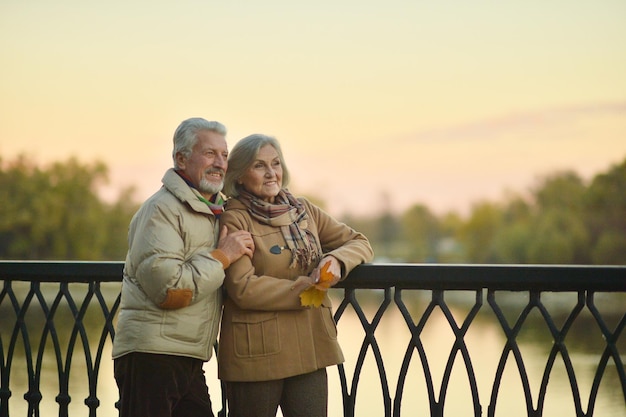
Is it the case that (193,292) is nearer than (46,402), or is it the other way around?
(193,292)

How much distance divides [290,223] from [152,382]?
732mm

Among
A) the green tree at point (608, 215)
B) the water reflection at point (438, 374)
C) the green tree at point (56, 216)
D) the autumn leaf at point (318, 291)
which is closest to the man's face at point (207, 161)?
the autumn leaf at point (318, 291)

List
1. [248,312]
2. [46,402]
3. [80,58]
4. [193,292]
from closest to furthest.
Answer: [193,292], [248,312], [46,402], [80,58]

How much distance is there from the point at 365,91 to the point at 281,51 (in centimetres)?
816

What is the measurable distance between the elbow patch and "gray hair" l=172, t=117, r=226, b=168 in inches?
18.5

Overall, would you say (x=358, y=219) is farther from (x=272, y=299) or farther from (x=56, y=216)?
(x=272, y=299)

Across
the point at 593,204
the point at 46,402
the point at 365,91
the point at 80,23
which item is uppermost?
the point at 80,23

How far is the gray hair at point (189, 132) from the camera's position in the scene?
8.55ft

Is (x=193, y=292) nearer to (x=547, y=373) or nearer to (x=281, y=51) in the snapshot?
(x=547, y=373)

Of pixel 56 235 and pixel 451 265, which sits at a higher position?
pixel 451 265

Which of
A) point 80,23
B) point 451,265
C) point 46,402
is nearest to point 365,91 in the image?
point 80,23

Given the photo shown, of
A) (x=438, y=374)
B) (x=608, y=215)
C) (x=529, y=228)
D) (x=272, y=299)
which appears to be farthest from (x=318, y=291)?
(x=529, y=228)

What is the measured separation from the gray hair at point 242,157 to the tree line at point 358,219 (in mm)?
52333

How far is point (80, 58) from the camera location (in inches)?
2466
